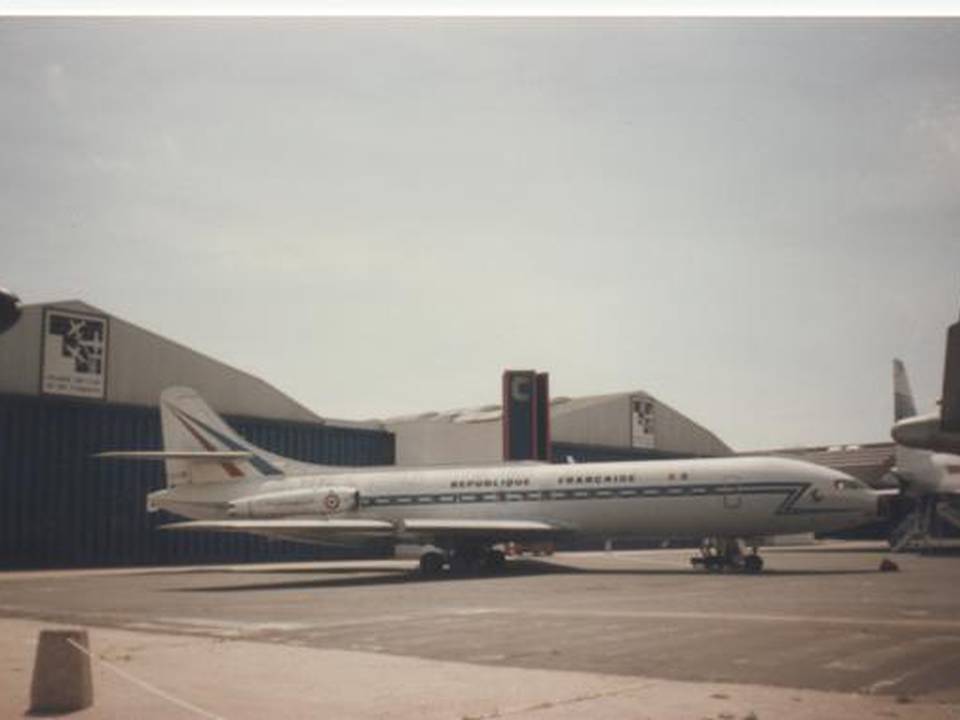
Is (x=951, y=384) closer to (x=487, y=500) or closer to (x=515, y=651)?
(x=515, y=651)

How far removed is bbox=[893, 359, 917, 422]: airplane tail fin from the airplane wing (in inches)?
531

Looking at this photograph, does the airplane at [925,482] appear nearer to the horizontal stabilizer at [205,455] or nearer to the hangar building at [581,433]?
the hangar building at [581,433]

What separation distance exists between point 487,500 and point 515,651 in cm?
2271

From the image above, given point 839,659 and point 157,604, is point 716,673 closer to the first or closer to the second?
point 839,659

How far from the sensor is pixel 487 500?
117ft

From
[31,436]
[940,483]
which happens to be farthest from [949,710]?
[940,483]

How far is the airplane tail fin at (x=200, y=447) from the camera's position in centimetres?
3778

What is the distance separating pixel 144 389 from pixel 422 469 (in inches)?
511

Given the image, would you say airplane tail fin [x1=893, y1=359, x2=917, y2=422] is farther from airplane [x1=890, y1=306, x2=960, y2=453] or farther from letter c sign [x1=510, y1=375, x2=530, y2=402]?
airplane [x1=890, y1=306, x2=960, y2=453]

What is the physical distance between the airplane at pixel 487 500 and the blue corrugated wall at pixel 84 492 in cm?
460

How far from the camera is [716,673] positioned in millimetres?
10828

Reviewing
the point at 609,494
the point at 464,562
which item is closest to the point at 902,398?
the point at 609,494

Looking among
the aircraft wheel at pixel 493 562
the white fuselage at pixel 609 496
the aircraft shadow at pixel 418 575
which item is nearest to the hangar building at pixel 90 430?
the white fuselage at pixel 609 496

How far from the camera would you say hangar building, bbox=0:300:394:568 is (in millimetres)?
38281
